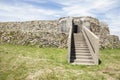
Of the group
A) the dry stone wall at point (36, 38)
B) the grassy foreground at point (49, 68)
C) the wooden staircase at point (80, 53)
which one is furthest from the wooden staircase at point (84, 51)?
the dry stone wall at point (36, 38)

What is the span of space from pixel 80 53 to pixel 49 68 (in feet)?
11.6

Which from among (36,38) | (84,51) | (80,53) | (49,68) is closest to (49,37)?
(36,38)

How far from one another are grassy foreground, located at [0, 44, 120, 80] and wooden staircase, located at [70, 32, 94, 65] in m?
0.67

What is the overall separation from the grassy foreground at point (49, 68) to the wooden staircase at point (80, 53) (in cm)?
67

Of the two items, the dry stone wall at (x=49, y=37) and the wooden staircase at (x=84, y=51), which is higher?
the dry stone wall at (x=49, y=37)

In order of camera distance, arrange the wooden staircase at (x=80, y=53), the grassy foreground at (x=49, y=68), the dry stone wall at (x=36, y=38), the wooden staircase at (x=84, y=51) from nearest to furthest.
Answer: the grassy foreground at (x=49, y=68) < the wooden staircase at (x=84, y=51) < the wooden staircase at (x=80, y=53) < the dry stone wall at (x=36, y=38)

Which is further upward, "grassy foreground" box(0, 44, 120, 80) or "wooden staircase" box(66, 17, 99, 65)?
"wooden staircase" box(66, 17, 99, 65)

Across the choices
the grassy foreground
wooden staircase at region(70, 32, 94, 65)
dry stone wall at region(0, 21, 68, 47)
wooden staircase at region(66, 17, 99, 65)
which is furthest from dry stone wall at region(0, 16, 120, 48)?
the grassy foreground

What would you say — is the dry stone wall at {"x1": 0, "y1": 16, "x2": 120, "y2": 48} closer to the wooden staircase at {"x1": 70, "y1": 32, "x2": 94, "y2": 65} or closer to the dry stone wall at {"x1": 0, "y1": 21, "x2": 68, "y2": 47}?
the dry stone wall at {"x1": 0, "y1": 21, "x2": 68, "y2": 47}

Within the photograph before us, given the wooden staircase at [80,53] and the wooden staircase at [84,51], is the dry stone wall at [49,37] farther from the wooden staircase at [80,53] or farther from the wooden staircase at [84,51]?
the wooden staircase at [80,53]

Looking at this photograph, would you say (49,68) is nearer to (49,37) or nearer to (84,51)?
(84,51)

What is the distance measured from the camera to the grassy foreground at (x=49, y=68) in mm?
10172

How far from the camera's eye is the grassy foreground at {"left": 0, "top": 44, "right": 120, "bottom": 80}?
10.2m

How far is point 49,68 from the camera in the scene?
11.3m
